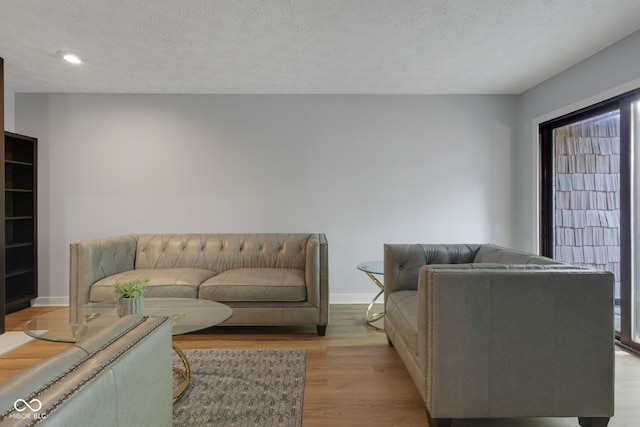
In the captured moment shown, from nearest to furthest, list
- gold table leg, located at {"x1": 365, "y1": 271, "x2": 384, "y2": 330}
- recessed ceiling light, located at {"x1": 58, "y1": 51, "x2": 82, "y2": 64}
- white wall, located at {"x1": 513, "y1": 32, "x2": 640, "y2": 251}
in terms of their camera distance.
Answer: white wall, located at {"x1": 513, "y1": 32, "x2": 640, "y2": 251} → recessed ceiling light, located at {"x1": 58, "y1": 51, "x2": 82, "y2": 64} → gold table leg, located at {"x1": 365, "y1": 271, "x2": 384, "y2": 330}

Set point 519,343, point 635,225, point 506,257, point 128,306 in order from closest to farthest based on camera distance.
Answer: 1. point 519,343
2. point 128,306
3. point 506,257
4. point 635,225

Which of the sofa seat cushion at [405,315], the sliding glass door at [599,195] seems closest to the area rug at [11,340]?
the sofa seat cushion at [405,315]

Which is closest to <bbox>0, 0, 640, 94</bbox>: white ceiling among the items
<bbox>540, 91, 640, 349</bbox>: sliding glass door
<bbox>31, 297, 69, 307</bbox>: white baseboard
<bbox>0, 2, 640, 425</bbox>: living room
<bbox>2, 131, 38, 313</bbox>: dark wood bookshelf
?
<bbox>0, 2, 640, 425</bbox>: living room

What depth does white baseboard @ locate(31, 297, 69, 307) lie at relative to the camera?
12.5ft

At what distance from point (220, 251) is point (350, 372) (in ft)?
6.38

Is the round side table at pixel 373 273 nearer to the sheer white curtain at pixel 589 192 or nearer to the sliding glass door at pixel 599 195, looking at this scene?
the sliding glass door at pixel 599 195

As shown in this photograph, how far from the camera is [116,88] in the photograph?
367 cm

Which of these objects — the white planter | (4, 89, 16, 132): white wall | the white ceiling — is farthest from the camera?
(4, 89, 16, 132): white wall

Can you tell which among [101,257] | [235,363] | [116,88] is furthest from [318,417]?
[116,88]

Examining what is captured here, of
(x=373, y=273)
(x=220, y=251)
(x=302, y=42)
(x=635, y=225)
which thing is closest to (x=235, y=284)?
(x=220, y=251)

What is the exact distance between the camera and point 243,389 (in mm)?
2041

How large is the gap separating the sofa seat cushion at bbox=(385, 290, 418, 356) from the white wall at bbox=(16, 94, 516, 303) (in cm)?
142

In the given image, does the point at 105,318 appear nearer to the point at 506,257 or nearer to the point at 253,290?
the point at 253,290

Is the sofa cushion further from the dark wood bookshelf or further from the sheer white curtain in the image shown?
the dark wood bookshelf
